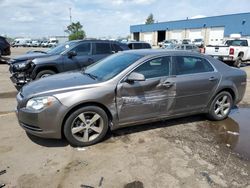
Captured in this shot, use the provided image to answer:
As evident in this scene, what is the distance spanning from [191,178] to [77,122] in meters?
1.98

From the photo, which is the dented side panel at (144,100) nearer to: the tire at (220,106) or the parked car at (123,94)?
the parked car at (123,94)

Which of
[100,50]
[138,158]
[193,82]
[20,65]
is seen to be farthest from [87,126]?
[100,50]

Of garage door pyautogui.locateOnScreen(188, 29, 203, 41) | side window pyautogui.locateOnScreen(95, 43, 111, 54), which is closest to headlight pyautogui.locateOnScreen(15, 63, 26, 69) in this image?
side window pyautogui.locateOnScreen(95, 43, 111, 54)

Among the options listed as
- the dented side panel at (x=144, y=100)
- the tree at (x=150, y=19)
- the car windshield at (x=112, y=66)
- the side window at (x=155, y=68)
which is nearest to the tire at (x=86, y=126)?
the dented side panel at (x=144, y=100)

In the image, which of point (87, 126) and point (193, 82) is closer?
point (87, 126)

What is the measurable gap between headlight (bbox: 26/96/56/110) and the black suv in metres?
4.14

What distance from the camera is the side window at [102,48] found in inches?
368

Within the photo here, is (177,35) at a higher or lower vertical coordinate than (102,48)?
lower

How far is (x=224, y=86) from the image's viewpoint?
5.50 meters

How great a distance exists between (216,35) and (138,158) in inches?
1834

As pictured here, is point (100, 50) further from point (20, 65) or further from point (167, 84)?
point (167, 84)

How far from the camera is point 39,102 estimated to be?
13.2 feet

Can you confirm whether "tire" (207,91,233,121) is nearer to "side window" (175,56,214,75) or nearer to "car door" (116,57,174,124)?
"side window" (175,56,214,75)

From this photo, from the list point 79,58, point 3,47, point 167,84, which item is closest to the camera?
point 167,84
